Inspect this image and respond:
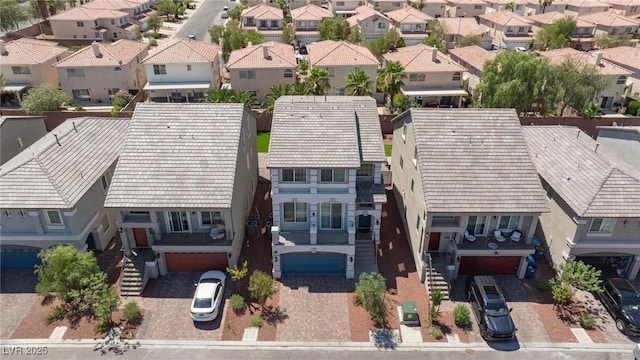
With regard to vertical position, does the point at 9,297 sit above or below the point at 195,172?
below

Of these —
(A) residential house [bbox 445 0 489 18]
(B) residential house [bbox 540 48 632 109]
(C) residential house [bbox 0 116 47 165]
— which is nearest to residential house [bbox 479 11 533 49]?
(A) residential house [bbox 445 0 489 18]

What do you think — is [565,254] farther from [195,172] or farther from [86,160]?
[86,160]

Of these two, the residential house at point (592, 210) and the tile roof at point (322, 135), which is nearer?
the tile roof at point (322, 135)

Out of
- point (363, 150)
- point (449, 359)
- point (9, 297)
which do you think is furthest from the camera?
point (363, 150)

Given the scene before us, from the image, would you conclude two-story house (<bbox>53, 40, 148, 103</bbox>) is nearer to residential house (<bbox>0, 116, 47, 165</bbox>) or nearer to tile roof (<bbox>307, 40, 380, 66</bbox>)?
residential house (<bbox>0, 116, 47, 165</bbox>)

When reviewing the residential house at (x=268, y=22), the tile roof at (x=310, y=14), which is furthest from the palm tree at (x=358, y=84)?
the tile roof at (x=310, y=14)

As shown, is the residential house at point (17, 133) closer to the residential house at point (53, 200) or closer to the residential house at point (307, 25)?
the residential house at point (53, 200)

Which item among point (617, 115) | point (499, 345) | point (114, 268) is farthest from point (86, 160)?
point (617, 115)
